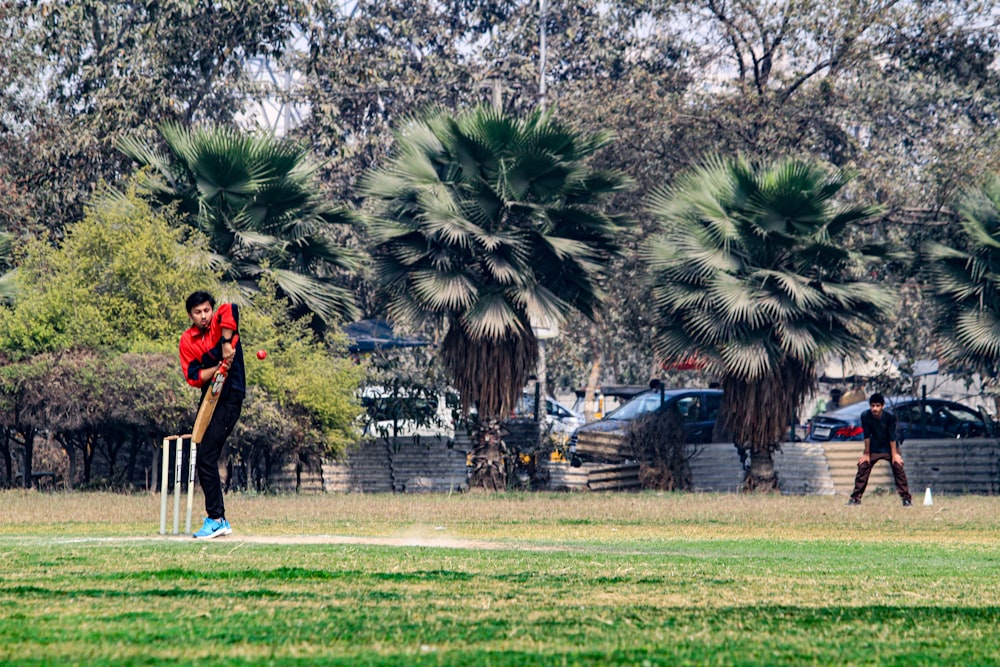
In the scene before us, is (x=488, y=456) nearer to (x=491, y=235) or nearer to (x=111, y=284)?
(x=491, y=235)

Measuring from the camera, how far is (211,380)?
10773 mm

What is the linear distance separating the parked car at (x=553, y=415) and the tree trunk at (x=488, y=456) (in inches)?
49.1

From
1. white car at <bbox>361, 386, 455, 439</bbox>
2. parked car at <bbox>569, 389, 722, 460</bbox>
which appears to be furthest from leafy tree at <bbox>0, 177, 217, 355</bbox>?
parked car at <bbox>569, 389, 722, 460</bbox>

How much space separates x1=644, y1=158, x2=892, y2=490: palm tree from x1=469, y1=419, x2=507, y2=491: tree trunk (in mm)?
3497

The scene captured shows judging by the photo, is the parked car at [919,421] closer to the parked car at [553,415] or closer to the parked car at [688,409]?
the parked car at [688,409]

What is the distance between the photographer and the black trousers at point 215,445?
1094 cm

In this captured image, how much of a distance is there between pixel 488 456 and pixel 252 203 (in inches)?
251

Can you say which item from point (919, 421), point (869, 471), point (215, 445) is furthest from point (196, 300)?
point (919, 421)

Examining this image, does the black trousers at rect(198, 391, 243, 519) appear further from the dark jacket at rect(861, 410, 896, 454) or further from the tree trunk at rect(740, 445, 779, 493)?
the tree trunk at rect(740, 445, 779, 493)

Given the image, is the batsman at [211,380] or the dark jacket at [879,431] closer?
the batsman at [211,380]

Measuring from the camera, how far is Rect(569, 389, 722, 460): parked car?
1168 inches

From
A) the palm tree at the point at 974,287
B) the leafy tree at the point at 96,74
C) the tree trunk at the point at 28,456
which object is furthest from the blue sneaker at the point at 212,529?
the leafy tree at the point at 96,74

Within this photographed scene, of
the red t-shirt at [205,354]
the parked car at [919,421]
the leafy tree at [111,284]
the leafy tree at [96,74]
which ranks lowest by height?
the red t-shirt at [205,354]

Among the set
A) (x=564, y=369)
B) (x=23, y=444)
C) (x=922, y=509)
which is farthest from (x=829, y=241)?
(x=564, y=369)
